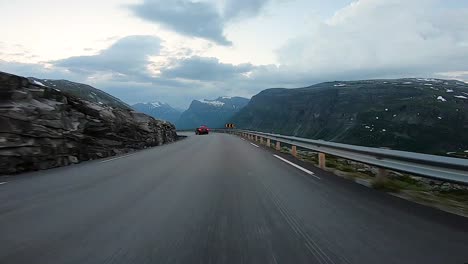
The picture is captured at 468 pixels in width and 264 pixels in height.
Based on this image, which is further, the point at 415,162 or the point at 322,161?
the point at 322,161

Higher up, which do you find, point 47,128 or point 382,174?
point 47,128

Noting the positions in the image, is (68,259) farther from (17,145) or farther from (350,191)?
(17,145)

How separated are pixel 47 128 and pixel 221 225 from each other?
12149 millimetres

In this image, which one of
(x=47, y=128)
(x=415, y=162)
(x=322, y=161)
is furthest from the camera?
(x=47, y=128)

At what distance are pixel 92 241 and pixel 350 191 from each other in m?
5.57

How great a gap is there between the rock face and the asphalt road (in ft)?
14.6

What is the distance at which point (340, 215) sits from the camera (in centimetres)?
607

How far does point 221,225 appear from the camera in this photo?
17.8 ft

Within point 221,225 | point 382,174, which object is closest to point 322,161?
point 382,174

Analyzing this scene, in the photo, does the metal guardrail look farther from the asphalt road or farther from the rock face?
the rock face

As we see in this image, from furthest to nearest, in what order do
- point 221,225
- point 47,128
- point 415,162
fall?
point 47,128 < point 415,162 < point 221,225

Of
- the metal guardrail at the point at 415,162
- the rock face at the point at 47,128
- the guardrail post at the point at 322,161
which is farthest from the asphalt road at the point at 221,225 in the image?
the rock face at the point at 47,128

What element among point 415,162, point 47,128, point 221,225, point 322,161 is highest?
point 47,128

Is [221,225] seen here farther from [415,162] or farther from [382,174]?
[382,174]
